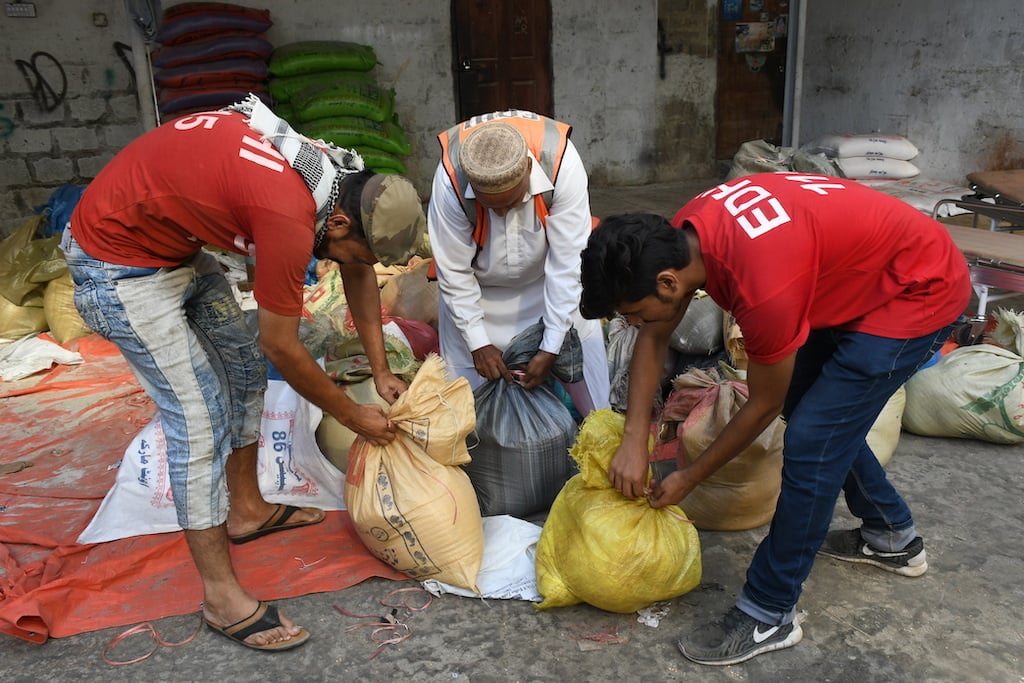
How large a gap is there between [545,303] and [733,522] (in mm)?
937

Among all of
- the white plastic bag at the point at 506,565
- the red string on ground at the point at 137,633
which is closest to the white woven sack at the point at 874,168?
the white plastic bag at the point at 506,565

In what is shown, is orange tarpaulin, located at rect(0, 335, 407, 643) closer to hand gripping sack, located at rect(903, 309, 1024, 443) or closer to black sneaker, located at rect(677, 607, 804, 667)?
black sneaker, located at rect(677, 607, 804, 667)

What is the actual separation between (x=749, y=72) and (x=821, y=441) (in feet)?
24.5

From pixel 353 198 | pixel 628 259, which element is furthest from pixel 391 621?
pixel 628 259

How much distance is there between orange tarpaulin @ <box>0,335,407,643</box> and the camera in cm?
240

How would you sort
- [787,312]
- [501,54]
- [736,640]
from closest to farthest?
[787,312], [736,640], [501,54]

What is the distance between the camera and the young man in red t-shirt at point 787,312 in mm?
1701

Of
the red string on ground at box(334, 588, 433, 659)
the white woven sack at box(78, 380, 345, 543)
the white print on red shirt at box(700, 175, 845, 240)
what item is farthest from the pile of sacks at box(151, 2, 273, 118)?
the white print on red shirt at box(700, 175, 845, 240)

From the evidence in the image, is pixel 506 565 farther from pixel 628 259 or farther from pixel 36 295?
pixel 36 295

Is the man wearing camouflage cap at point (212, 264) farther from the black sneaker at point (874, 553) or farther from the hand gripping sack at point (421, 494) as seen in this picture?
the black sneaker at point (874, 553)

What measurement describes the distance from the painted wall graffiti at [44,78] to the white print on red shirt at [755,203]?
5.72 metres

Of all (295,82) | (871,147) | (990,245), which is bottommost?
(990,245)

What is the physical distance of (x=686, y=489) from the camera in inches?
81.0

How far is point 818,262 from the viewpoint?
69.1 inches
